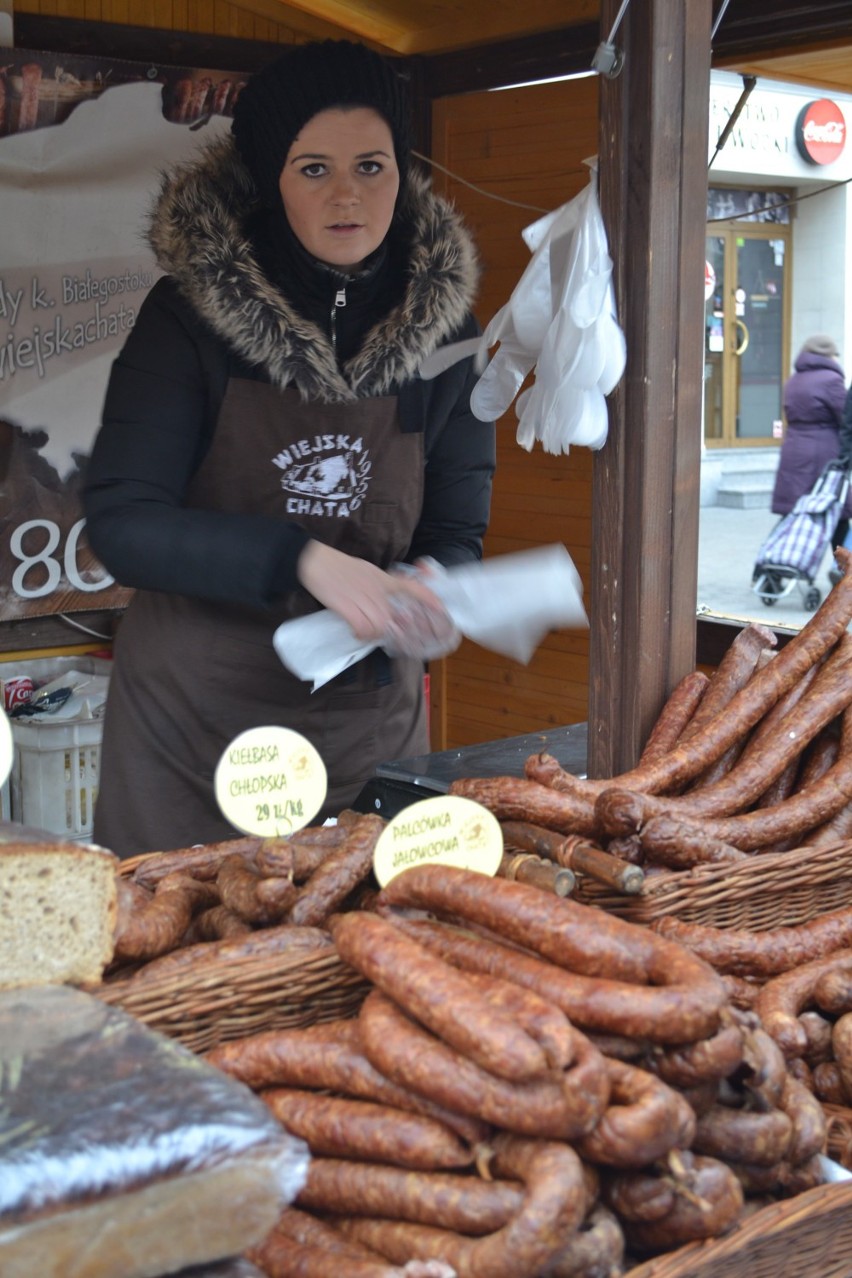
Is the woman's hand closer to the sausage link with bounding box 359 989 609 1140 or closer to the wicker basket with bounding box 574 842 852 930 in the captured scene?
the wicker basket with bounding box 574 842 852 930

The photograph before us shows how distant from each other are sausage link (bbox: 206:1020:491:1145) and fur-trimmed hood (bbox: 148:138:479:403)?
169cm

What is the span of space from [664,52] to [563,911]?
1768 millimetres

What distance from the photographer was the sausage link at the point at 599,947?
151cm

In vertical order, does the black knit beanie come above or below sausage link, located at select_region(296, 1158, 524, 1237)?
above

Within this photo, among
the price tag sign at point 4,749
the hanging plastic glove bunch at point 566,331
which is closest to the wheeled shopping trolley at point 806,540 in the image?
the hanging plastic glove bunch at point 566,331

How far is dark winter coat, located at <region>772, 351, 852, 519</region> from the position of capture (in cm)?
975

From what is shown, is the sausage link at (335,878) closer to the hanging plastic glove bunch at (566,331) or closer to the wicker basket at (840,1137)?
the wicker basket at (840,1137)

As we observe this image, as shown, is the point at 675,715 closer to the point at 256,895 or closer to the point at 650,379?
the point at 650,379

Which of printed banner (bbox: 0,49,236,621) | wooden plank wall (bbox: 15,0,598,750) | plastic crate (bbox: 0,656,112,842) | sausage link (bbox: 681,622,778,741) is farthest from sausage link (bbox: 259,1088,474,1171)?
wooden plank wall (bbox: 15,0,598,750)

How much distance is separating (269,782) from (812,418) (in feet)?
28.0

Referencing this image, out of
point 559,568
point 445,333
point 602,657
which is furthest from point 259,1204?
point 445,333

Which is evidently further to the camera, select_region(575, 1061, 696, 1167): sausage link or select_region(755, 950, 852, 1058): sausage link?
select_region(755, 950, 852, 1058): sausage link

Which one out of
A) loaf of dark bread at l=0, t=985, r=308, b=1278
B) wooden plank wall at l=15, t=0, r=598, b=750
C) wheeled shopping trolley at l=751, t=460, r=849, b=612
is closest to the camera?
loaf of dark bread at l=0, t=985, r=308, b=1278

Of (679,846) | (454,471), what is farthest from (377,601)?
(454,471)
